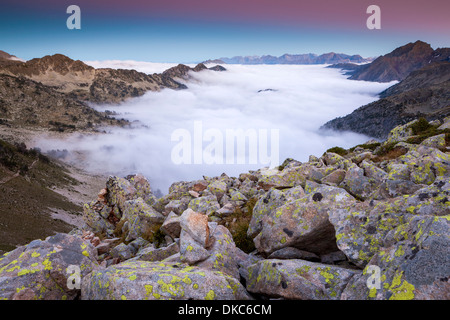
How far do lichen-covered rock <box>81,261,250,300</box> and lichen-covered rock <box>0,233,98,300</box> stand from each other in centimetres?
118

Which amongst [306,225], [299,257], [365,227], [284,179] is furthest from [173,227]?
[284,179]

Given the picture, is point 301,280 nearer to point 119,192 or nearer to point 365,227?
point 365,227

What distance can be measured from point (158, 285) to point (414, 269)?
601 centimetres

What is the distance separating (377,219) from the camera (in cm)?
795

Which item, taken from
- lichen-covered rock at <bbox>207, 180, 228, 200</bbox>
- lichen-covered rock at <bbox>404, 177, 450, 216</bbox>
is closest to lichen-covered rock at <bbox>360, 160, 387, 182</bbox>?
lichen-covered rock at <bbox>404, 177, 450, 216</bbox>

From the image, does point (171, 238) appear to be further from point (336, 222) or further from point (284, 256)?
point (336, 222)

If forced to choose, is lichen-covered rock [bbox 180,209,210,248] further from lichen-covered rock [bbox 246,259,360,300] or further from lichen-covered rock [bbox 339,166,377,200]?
lichen-covered rock [bbox 339,166,377,200]

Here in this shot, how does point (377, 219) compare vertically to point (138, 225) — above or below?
above

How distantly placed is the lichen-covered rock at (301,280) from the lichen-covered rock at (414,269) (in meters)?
0.57

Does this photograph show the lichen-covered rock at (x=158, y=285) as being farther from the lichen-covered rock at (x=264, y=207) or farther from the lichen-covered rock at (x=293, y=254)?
the lichen-covered rock at (x=264, y=207)

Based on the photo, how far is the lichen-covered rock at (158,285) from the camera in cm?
616

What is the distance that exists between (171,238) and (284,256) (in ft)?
25.3
